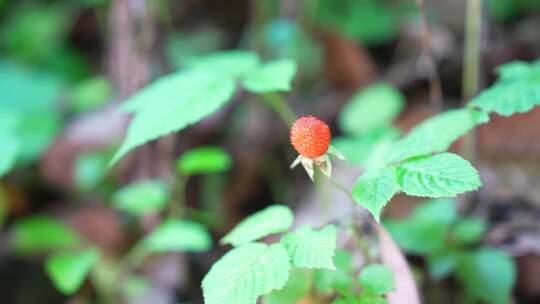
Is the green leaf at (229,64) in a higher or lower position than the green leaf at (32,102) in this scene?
higher

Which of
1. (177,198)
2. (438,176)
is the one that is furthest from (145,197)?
(438,176)

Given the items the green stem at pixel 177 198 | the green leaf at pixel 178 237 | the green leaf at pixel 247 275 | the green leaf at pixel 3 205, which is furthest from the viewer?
the green leaf at pixel 3 205

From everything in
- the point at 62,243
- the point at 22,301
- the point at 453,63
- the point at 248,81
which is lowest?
the point at 22,301

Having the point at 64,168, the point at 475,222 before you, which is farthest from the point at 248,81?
the point at 64,168

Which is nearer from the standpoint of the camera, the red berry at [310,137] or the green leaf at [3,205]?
the red berry at [310,137]

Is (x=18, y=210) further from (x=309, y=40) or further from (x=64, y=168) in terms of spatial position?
(x=309, y=40)

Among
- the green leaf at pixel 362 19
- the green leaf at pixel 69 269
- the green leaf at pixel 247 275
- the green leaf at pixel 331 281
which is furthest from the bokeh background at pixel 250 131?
the green leaf at pixel 247 275

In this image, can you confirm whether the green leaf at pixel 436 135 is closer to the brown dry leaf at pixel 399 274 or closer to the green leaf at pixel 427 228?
the brown dry leaf at pixel 399 274
